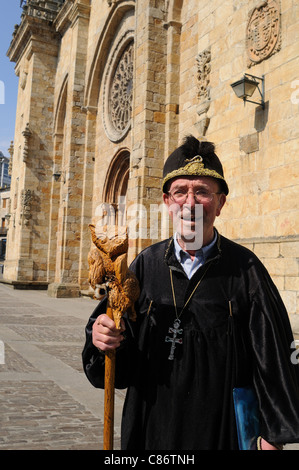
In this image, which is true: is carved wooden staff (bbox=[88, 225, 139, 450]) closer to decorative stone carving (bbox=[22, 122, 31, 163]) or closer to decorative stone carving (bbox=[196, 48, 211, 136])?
decorative stone carving (bbox=[196, 48, 211, 136])

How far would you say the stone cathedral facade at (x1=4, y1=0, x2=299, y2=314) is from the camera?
22.5 feet

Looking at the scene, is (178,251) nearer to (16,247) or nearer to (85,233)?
(85,233)

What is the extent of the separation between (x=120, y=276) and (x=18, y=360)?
5.10 meters

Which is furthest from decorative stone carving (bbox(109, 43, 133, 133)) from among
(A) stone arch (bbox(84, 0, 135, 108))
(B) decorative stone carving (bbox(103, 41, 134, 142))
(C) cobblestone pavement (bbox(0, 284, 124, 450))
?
(C) cobblestone pavement (bbox(0, 284, 124, 450))

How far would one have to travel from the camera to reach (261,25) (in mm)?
7297

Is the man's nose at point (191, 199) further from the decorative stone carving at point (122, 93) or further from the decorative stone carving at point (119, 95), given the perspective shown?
the decorative stone carving at point (122, 93)

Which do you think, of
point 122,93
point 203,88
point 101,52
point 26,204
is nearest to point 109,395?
point 203,88

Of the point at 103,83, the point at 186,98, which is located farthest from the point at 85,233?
the point at 186,98

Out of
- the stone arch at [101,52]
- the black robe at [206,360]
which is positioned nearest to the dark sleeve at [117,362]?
the black robe at [206,360]

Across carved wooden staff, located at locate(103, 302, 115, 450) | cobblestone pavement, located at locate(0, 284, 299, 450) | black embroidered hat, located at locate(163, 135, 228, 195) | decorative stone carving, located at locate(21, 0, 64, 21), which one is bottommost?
cobblestone pavement, located at locate(0, 284, 299, 450)

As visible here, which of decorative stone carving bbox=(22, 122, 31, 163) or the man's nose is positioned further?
decorative stone carving bbox=(22, 122, 31, 163)

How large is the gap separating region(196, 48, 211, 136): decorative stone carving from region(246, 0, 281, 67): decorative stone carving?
137 cm

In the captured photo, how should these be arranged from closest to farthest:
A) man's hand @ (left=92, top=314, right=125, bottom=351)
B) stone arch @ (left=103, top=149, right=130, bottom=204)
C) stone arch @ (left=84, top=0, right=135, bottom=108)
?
1. man's hand @ (left=92, top=314, right=125, bottom=351)
2. stone arch @ (left=84, top=0, right=135, bottom=108)
3. stone arch @ (left=103, top=149, right=130, bottom=204)

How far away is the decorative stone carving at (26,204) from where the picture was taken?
22234mm
